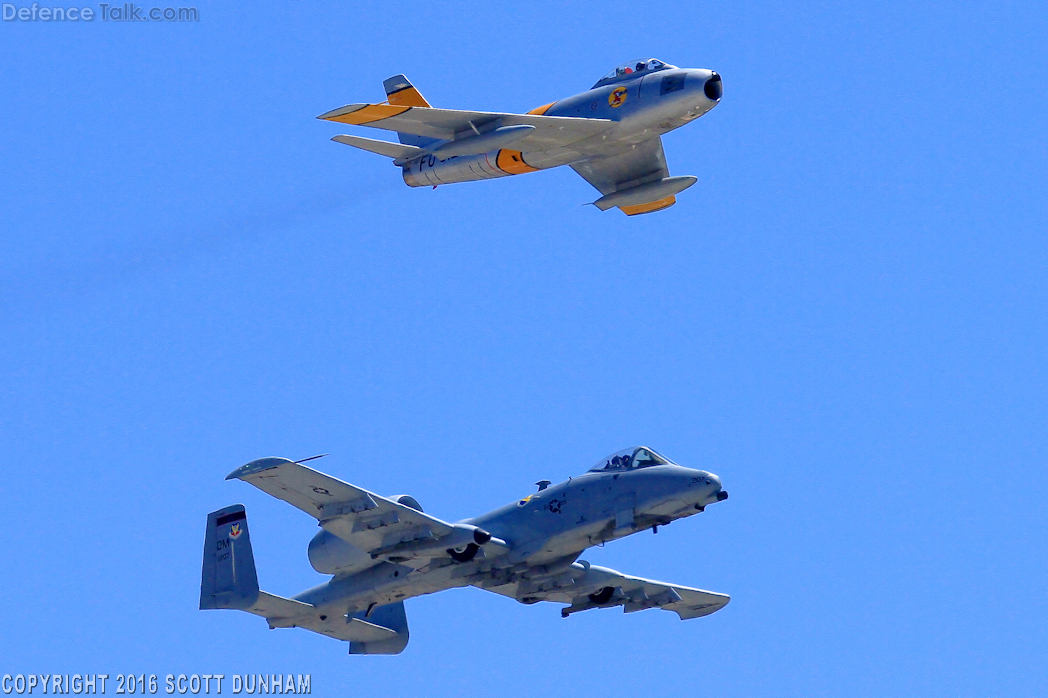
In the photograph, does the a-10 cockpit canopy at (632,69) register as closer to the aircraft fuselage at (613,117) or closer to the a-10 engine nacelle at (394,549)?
the aircraft fuselage at (613,117)

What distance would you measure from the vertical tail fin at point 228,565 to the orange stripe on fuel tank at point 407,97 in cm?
1417

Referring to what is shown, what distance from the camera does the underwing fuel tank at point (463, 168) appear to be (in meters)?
46.3

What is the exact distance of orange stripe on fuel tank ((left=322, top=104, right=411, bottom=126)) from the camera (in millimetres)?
43562

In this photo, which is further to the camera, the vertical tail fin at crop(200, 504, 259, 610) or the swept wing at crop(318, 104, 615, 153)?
the vertical tail fin at crop(200, 504, 259, 610)

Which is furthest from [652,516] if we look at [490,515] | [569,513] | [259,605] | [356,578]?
[259,605]

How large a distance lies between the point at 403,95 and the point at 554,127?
778 cm

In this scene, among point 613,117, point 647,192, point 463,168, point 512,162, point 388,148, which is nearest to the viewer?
point 613,117

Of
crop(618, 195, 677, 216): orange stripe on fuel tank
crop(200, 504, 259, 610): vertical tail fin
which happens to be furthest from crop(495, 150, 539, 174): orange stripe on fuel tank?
crop(200, 504, 259, 610): vertical tail fin

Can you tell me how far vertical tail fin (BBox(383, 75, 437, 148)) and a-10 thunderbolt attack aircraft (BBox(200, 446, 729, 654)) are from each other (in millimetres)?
12556

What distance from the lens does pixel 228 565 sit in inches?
1827

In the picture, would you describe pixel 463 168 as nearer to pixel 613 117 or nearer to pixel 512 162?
pixel 512 162

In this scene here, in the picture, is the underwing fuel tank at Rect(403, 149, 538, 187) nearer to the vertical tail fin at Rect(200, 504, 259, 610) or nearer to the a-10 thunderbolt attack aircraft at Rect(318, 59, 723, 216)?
the a-10 thunderbolt attack aircraft at Rect(318, 59, 723, 216)

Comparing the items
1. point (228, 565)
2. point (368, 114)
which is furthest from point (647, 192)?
point (228, 565)

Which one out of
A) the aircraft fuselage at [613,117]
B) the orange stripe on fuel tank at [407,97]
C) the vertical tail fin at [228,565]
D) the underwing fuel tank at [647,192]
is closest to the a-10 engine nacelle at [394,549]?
the vertical tail fin at [228,565]
